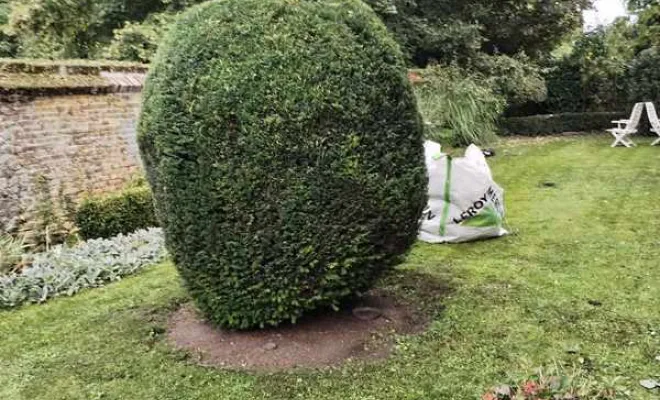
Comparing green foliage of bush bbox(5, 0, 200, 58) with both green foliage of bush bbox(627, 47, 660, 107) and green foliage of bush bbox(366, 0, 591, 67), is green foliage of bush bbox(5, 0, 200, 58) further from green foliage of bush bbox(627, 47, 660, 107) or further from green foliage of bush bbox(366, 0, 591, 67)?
green foliage of bush bbox(627, 47, 660, 107)

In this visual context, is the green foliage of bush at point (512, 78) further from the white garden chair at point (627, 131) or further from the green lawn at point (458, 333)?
the green lawn at point (458, 333)

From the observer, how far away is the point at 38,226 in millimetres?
5918

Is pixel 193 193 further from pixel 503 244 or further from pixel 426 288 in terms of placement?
pixel 503 244

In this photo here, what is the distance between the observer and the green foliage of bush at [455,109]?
35.4ft

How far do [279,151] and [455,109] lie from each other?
8673mm

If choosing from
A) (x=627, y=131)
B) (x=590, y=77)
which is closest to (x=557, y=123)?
(x=590, y=77)

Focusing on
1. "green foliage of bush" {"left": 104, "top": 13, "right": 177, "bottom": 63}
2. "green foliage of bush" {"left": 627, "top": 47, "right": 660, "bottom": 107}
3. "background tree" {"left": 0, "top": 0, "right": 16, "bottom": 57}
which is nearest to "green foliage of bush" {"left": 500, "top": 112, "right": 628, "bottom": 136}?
"green foliage of bush" {"left": 627, "top": 47, "right": 660, "bottom": 107}

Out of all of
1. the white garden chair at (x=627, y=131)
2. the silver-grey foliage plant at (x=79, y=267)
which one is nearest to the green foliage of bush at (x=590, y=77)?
the white garden chair at (x=627, y=131)

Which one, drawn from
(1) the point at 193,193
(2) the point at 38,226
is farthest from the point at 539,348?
(2) the point at 38,226

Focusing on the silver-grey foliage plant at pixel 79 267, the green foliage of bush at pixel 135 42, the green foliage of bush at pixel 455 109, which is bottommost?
the silver-grey foliage plant at pixel 79 267

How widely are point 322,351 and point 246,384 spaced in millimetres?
471

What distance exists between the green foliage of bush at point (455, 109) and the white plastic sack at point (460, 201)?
5179 mm

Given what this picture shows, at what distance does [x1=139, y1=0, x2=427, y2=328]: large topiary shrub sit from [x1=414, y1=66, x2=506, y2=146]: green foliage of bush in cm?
745

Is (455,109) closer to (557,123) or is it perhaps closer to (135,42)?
(557,123)
